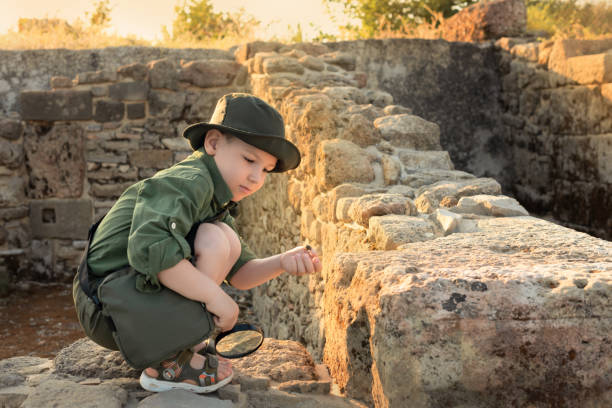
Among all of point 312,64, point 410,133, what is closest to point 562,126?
point 312,64

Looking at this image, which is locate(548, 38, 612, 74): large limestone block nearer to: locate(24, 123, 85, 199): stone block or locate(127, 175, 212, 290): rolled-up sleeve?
locate(24, 123, 85, 199): stone block

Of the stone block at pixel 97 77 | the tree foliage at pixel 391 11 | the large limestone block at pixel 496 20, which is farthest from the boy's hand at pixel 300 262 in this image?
the tree foliage at pixel 391 11

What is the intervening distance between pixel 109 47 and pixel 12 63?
3.51 ft

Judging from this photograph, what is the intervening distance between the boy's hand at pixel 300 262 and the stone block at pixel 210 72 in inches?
144

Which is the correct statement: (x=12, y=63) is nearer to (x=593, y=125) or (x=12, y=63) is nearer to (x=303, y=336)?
(x=303, y=336)

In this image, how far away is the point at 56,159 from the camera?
212 inches

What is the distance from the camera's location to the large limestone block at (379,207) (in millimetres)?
2252

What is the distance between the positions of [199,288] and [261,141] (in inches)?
18.7

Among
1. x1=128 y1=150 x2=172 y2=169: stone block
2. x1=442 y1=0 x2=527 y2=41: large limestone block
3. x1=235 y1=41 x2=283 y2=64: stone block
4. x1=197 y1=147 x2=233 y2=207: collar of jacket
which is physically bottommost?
x1=128 y1=150 x2=172 y2=169: stone block

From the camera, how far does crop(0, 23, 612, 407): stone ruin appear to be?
125 cm

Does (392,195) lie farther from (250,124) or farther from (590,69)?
(590,69)

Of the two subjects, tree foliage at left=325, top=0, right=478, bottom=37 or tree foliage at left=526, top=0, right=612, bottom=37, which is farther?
tree foliage at left=325, top=0, right=478, bottom=37

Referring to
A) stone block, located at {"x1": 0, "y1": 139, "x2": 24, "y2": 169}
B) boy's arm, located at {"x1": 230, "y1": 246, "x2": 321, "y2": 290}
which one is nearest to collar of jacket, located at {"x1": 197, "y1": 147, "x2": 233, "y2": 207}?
boy's arm, located at {"x1": 230, "y1": 246, "x2": 321, "y2": 290}

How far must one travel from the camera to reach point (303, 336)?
301 cm
